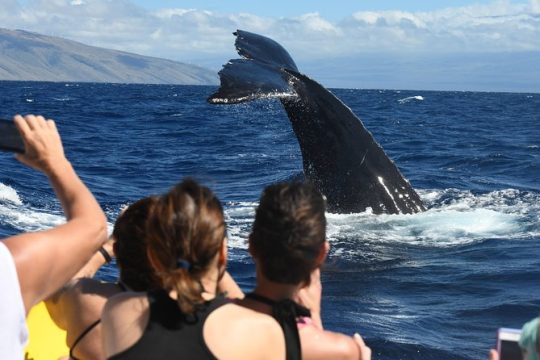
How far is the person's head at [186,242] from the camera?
230 cm

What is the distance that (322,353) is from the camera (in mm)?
2576

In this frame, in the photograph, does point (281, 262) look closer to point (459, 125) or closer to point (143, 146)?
point (143, 146)

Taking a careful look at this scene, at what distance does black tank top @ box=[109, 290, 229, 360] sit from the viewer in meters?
2.29

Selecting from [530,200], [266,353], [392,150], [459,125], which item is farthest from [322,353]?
[459,125]

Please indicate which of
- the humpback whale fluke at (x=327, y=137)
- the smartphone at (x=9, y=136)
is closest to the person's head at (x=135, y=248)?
the smartphone at (x=9, y=136)

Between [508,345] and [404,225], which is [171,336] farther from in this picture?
[404,225]

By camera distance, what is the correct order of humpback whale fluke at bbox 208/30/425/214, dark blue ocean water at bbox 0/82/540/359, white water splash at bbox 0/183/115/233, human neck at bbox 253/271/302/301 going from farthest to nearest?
white water splash at bbox 0/183/115/233 → humpback whale fluke at bbox 208/30/425/214 → dark blue ocean water at bbox 0/82/540/359 → human neck at bbox 253/271/302/301

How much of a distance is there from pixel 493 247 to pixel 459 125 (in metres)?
25.0

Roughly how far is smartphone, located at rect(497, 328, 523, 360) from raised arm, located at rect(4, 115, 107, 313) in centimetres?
109

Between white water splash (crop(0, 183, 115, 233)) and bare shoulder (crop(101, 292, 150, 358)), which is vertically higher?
bare shoulder (crop(101, 292, 150, 358))

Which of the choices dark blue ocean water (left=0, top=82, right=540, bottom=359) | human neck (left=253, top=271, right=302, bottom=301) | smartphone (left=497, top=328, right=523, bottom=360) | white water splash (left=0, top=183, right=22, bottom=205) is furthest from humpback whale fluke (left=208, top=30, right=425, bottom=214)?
smartphone (left=497, top=328, right=523, bottom=360)

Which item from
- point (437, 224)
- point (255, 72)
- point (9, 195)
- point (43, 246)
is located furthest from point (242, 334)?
point (9, 195)

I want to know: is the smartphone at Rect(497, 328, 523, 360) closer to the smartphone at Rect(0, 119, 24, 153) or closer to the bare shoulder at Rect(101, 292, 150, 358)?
the bare shoulder at Rect(101, 292, 150, 358)

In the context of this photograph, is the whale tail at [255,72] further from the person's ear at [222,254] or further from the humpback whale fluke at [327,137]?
the person's ear at [222,254]
